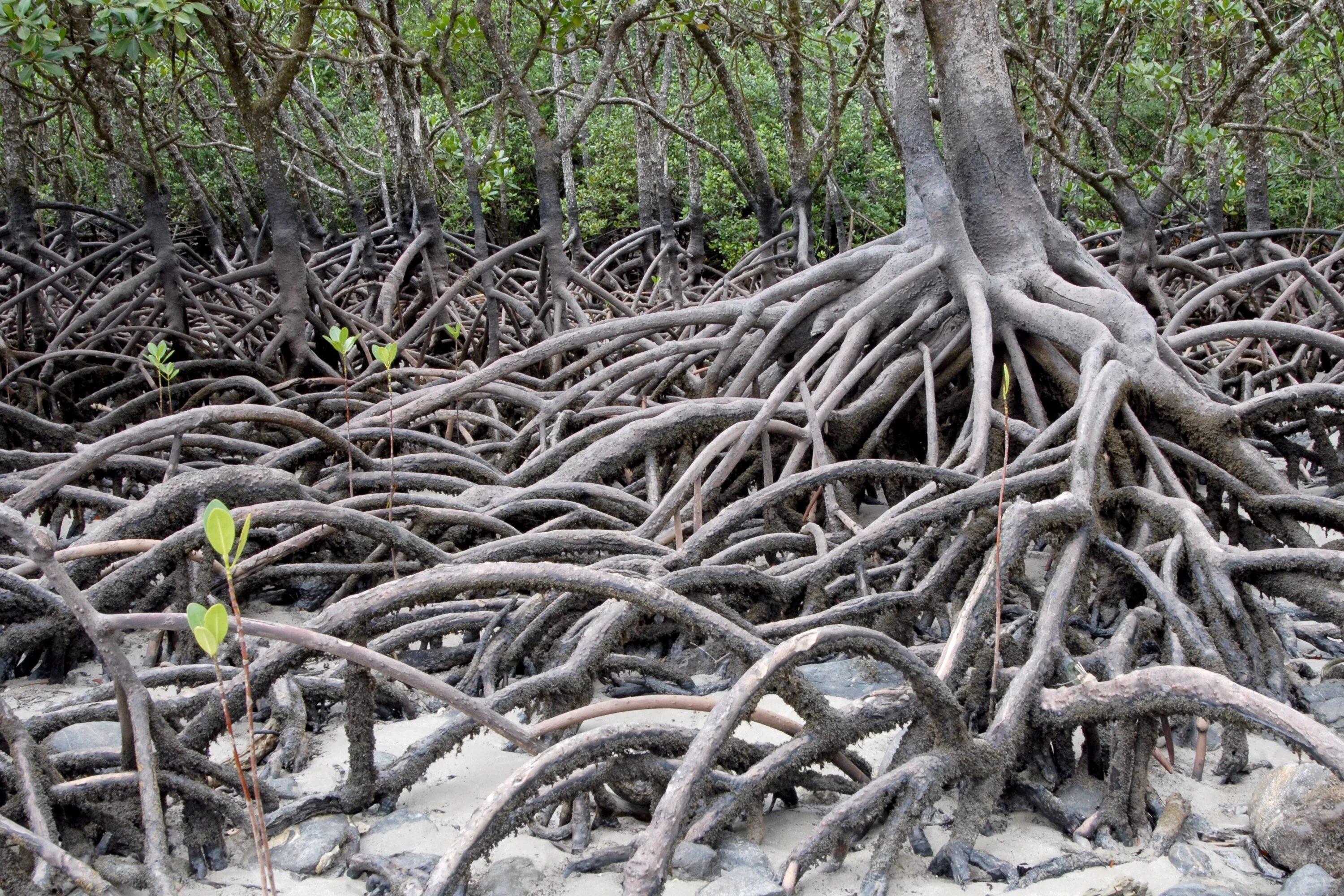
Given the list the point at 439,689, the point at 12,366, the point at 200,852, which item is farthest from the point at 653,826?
the point at 12,366

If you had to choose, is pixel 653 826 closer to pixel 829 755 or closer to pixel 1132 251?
pixel 829 755

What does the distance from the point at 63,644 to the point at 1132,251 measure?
17.0 feet

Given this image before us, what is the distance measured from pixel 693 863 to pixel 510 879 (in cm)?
29

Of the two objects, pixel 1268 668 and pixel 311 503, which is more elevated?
pixel 311 503

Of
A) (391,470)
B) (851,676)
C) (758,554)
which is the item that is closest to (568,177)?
(391,470)

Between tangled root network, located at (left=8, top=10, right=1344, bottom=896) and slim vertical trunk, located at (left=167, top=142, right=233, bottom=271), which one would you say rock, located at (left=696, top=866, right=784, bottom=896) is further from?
slim vertical trunk, located at (left=167, top=142, right=233, bottom=271)

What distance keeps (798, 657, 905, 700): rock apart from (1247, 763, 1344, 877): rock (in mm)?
827

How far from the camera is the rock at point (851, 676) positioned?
2.57m

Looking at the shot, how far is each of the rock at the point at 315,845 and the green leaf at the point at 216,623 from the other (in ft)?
2.04

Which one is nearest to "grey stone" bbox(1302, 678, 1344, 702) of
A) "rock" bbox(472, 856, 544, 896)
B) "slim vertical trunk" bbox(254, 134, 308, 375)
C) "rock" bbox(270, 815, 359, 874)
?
"rock" bbox(472, 856, 544, 896)

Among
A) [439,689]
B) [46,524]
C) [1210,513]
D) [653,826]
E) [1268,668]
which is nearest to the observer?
[653,826]

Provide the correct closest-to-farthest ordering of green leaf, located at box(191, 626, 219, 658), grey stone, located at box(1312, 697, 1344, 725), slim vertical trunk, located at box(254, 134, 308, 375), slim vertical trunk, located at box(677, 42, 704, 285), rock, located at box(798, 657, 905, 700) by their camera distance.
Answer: green leaf, located at box(191, 626, 219, 658), grey stone, located at box(1312, 697, 1344, 725), rock, located at box(798, 657, 905, 700), slim vertical trunk, located at box(254, 134, 308, 375), slim vertical trunk, located at box(677, 42, 704, 285)

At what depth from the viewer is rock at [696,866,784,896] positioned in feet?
5.36

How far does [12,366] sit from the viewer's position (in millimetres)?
5961
